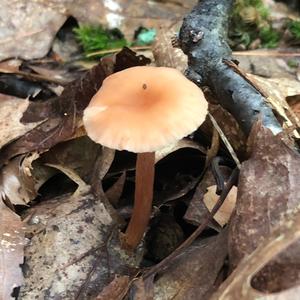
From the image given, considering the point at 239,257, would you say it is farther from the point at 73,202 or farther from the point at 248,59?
the point at 248,59

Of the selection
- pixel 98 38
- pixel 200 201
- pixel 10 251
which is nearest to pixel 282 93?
pixel 200 201

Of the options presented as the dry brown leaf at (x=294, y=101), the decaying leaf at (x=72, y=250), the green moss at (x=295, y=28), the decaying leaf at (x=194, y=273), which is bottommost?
the decaying leaf at (x=72, y=250)

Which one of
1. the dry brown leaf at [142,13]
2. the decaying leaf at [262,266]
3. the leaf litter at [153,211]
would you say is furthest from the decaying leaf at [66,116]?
the decaying leaf at [262,266]

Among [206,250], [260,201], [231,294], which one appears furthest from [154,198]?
[231,294]

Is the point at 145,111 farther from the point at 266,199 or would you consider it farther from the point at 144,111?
the point at 266,199

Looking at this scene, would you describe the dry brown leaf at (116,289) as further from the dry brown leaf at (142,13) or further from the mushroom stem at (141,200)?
the dry brown leaf at (142,13)

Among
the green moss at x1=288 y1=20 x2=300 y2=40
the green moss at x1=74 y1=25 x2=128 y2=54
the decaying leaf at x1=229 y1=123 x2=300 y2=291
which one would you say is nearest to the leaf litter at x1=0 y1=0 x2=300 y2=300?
the decaying leaf at x1=229 y1=123 x2=300 y2=291
